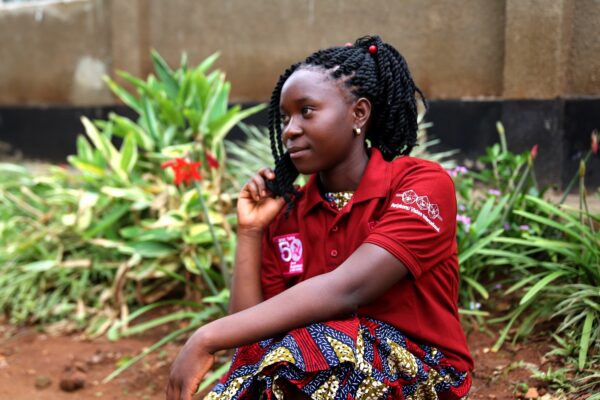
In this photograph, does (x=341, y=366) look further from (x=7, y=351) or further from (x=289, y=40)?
(x=289, y=40)

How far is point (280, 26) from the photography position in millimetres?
4992

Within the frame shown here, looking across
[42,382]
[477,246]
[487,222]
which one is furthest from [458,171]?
[42,382]

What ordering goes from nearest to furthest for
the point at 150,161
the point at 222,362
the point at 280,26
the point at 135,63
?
the point at 222,362 → the point at 150,161 → the point at 280,26 → the point at 135,63

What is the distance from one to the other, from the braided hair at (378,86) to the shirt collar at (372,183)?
0.29ft

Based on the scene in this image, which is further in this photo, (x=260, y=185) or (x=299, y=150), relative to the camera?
(x=260, y=185)

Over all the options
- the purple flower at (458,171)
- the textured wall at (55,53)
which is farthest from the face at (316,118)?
the textured wall at (55,53)

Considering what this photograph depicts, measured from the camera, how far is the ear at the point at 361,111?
212cm

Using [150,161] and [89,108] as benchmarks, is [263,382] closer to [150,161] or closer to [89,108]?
[150,161]

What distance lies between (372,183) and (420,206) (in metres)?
0.19

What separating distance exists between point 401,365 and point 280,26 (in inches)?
138

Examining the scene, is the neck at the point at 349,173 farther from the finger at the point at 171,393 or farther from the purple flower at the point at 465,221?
the purple flower at the point at 465,221

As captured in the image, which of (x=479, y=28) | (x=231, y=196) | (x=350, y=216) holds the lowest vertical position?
(x=231, y=196)

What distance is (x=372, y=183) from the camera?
208 centimetres

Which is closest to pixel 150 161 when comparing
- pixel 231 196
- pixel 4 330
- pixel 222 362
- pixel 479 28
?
pixel 231 196
